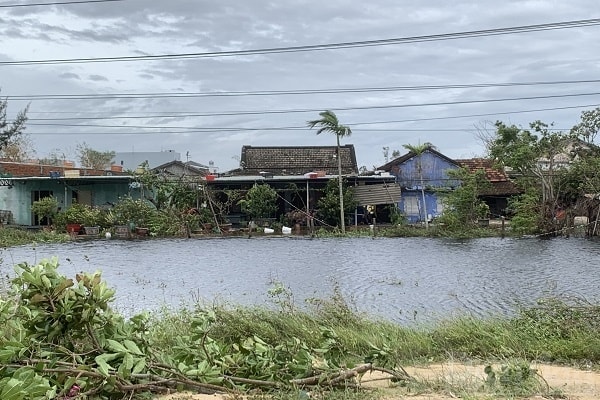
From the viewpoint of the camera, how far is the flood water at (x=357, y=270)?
35.1ft

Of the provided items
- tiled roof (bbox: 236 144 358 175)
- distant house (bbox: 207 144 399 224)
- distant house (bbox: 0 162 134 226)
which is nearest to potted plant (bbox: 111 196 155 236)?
distant house (bbox: 0 162 134 226)

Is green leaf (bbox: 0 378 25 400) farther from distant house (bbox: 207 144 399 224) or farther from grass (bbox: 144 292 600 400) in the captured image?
distant house (bbox: 207 144 399 224)

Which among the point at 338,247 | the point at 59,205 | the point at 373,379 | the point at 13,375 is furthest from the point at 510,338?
the point at 59,205

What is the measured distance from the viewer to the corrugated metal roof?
28047 mm

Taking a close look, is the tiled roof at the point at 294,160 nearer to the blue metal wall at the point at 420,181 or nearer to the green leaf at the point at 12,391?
the blue metal wall at the point at 420,181

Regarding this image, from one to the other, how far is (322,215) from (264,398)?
23.8 meters

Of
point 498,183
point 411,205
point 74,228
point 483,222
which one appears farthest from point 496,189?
point 74,228

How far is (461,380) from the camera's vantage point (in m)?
5.03

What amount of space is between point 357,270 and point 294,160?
18121 mm

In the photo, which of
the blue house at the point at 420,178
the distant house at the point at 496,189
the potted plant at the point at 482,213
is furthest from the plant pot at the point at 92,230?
the distant house at the point at 496,189

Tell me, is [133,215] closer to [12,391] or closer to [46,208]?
[46,208]

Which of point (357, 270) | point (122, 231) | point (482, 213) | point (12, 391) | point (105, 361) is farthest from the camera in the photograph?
point (482, 213)

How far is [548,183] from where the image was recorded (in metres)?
25.8

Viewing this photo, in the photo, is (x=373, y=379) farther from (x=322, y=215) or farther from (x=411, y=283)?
(x=322, y=215)
